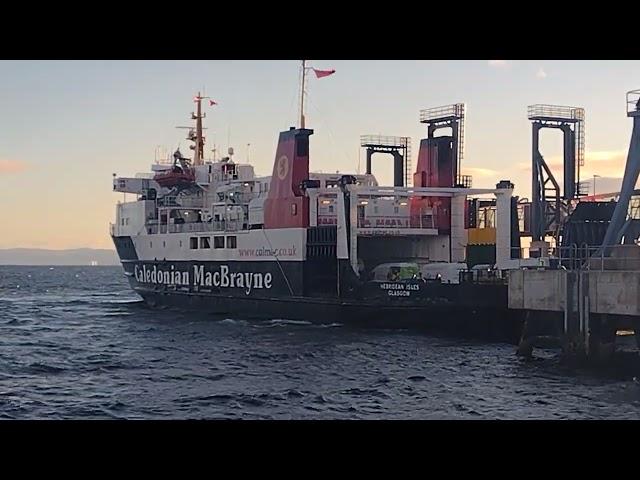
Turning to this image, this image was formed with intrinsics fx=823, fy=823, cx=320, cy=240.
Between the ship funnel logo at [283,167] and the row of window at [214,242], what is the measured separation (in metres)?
Answer: 3.88

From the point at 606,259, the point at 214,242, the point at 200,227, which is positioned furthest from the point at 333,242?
the point at 606,259

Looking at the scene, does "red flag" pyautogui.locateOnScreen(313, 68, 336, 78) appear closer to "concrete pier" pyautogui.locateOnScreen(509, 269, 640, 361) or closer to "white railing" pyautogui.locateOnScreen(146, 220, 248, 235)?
"white railing" pyautogui.locateOnScreen(146, 220, 248, 235)

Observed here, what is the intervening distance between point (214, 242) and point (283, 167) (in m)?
6.06

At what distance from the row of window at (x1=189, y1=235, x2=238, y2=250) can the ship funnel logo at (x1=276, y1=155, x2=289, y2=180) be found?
12.7 ft

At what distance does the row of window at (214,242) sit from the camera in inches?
1491

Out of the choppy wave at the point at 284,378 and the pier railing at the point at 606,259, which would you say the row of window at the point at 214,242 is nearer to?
the choppy wave at the point at 284,378

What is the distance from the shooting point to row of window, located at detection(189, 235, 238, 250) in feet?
124

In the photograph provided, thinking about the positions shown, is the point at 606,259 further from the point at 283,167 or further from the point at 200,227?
the point at 200,227

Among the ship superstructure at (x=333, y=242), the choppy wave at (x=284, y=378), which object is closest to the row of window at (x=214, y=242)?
the ship superstructure at (x=333, y=242)

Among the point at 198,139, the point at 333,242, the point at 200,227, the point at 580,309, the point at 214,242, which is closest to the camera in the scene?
the point at 580,309

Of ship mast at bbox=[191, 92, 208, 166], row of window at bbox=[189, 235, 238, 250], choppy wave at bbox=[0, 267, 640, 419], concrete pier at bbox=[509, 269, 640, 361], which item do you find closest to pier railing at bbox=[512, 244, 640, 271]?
concrete pier at bbox=[509, 269, 640, 361]

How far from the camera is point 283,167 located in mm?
35656

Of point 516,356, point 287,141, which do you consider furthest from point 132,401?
point 287,141
